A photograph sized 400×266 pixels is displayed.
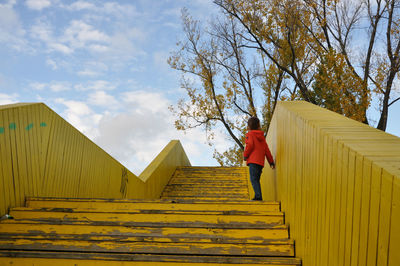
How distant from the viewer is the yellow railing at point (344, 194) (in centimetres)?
125

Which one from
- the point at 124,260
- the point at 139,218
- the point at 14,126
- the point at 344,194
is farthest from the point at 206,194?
the point at 344,194

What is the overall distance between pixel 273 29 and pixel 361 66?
432 cm

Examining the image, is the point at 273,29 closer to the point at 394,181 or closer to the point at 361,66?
the point at 361,66

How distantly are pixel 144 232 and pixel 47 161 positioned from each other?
73.1 inches

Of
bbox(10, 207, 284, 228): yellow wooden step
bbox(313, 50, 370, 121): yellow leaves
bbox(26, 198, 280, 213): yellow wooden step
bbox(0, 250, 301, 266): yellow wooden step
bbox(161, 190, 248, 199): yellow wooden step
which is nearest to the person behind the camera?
bbox(0, 250, 301, 266): yellow wooden step

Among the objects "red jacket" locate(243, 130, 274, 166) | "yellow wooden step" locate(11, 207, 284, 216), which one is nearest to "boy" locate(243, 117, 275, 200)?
"red jacket" locate(243, 130, 274, 166)

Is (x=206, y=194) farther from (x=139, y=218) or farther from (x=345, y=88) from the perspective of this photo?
(x=345, y=88)

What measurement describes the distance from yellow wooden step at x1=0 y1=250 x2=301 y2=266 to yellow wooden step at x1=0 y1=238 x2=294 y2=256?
0.10m

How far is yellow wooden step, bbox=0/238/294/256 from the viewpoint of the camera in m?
2.58

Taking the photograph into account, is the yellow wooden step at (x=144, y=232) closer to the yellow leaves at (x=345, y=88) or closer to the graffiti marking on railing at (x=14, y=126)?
the graffiti marking on railing at (x=14, y=126)

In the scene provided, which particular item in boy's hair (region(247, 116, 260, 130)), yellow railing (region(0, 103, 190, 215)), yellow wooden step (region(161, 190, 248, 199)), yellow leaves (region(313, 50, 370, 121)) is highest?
yellow leaves (region(313, 50, 370, 121))

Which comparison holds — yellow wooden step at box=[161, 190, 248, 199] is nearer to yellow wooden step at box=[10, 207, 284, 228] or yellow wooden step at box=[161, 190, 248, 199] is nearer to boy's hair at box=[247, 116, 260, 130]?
boy's hair at box=[247, 116, 260, 130]

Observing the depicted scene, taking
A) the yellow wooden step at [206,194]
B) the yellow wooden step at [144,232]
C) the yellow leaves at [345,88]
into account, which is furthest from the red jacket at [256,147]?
the yellow leaves at [345,88]

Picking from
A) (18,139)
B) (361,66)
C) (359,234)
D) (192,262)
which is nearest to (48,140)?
(18,139)
